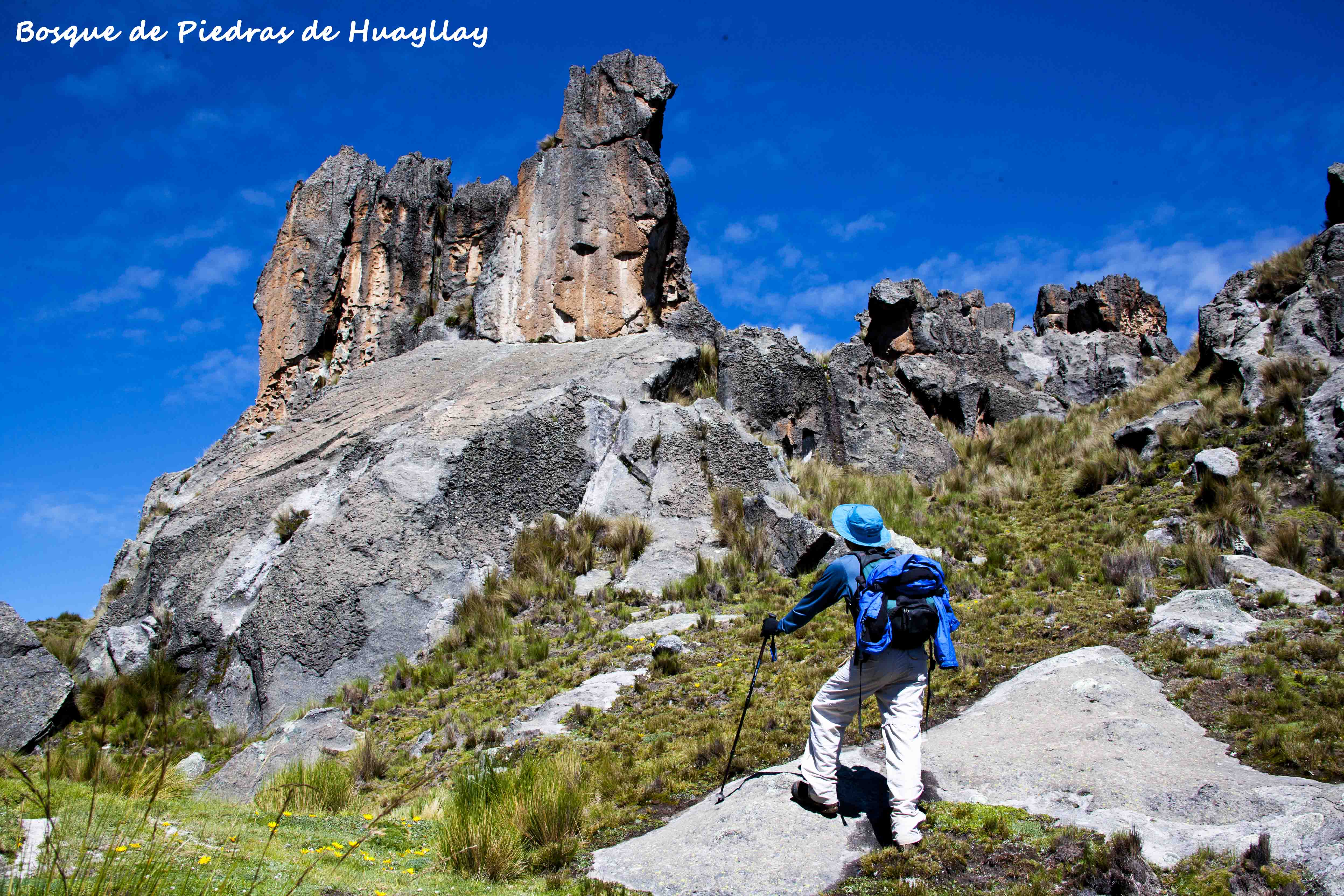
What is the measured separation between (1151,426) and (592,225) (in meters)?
11.6

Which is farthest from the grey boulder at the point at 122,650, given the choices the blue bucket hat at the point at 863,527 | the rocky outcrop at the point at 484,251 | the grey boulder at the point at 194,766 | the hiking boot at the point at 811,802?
the blue bucket hat at the point at 863,527

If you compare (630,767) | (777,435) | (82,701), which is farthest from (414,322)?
(630,767)

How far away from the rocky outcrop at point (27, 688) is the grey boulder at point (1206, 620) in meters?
13.0

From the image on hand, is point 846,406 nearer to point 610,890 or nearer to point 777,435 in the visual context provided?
point 777,435

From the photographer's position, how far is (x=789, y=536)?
491 inches

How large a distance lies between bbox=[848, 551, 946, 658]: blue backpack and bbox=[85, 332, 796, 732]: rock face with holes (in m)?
7.16

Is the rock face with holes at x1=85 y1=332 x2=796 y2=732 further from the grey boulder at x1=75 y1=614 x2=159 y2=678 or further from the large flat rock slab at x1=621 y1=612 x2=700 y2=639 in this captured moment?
the large flat rock slab at x1=621 y1=612 x2=700 y2=639

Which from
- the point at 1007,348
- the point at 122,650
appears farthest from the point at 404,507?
the point at 1007,348

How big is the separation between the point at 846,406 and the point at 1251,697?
41.5ft

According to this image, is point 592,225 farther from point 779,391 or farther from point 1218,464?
point 1218,464

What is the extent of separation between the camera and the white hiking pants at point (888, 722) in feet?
17.2

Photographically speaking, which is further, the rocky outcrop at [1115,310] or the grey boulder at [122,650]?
the rocky outcrop at [1115,310]

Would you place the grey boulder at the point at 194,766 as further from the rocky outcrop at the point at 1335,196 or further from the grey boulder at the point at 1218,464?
the rocky outcrop at the point at 1335,196

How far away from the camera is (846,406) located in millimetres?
19203
